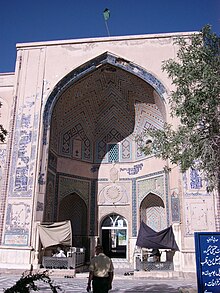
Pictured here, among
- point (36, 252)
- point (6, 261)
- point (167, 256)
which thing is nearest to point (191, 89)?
point (167, 256)

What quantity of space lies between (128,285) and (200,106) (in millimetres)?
4560

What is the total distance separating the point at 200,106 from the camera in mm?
5883

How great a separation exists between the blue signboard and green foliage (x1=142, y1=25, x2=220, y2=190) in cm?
162

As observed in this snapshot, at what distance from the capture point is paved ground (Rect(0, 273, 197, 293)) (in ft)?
22.1

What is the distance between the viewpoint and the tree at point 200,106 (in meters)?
5.80

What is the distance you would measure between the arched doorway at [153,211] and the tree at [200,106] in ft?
19.3

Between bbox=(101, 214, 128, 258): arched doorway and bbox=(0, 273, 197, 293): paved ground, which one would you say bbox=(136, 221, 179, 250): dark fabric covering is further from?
bbox=(101, 214, 128, 258): arched doorway

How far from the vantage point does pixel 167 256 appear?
9.87 m

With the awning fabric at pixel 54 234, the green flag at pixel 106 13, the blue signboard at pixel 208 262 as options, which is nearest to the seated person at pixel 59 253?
the awning fabric at pixel 54 234

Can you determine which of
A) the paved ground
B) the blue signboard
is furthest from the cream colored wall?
the blue signboard

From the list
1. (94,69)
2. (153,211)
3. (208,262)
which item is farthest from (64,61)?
(208,262)

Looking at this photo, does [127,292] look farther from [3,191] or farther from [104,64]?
[104,64]

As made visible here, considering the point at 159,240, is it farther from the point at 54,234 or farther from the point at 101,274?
the point at 101,274

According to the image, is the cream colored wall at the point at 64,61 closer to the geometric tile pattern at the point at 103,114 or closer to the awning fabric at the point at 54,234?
the geometric tile pattern at the point at 103,114
